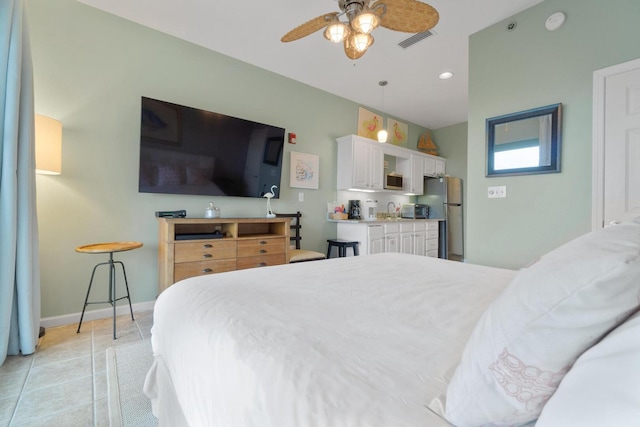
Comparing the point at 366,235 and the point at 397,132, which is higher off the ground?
the point at 397,132

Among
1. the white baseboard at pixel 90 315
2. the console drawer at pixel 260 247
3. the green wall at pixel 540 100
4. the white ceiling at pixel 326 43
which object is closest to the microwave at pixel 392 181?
the white ceiling at pixel 326 43

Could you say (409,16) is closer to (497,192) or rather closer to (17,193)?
(497,192)

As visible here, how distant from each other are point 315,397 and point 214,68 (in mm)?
3613

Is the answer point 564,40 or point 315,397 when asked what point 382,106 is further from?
point 315,397

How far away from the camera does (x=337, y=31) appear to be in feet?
6.11

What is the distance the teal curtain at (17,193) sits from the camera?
1.78 meters

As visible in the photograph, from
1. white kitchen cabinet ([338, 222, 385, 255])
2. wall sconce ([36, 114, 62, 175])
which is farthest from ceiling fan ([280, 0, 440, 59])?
white kitchen cabinet ([338, 222, 385, 255])

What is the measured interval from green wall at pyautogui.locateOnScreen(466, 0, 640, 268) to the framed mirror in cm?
6

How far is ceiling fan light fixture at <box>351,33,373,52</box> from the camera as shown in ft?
6.27

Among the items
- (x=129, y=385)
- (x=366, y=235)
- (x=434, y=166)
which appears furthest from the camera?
(x=434, y=166)

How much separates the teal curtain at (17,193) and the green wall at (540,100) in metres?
3.70

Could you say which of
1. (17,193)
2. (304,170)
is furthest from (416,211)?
(17,193)

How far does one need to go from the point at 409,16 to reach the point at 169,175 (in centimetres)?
250

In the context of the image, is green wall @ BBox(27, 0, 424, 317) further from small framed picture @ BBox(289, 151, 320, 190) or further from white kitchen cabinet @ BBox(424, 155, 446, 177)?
white kitchen cabinet @ BBox(424, 155, 446, 177)
